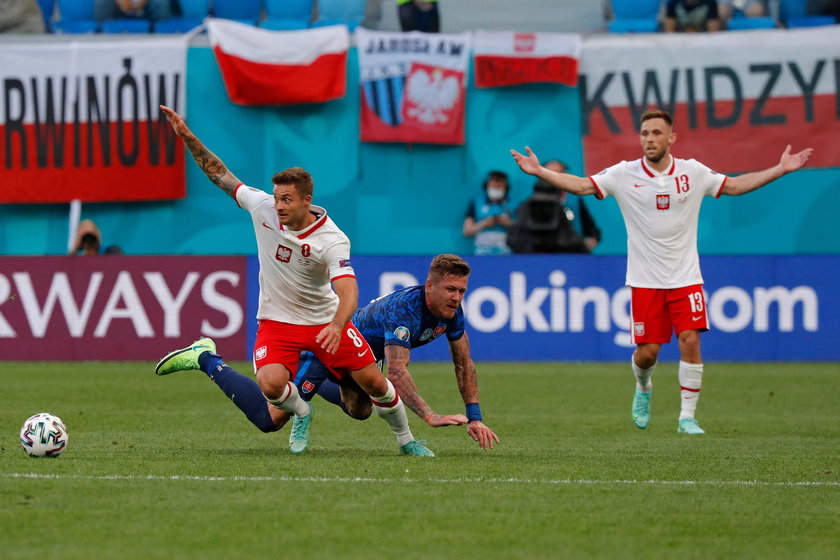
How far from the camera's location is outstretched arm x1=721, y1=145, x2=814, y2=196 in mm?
10602

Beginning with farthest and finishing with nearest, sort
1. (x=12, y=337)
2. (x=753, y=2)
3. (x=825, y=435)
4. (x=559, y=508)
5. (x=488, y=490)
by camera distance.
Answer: (x=753, y=2) < (x=12, y=337) < (x=825, y=435) < (x=488, y=490) < (x=559, y=508)

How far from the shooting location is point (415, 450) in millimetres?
8984

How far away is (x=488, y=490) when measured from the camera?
7262mm

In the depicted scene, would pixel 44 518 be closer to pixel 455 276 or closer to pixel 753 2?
pixel 455 276

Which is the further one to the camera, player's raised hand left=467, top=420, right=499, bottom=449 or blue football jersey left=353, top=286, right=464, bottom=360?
blue football jersey left=353, top=286, right=464, bottom=360

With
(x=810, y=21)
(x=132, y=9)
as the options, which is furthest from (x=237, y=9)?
(x=810, y=21)

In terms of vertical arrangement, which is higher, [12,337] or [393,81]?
[393,81]

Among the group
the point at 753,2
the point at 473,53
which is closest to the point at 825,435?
the point at 473,53

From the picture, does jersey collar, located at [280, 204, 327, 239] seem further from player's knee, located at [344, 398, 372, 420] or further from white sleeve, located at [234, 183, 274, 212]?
player's knee, located at [344, 398, 372, 420]

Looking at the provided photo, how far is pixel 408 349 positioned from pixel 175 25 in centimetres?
1435

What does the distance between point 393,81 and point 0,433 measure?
12.0 m

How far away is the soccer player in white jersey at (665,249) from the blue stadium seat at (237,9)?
12773 mm

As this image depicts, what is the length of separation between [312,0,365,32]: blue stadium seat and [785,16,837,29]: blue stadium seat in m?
6.61

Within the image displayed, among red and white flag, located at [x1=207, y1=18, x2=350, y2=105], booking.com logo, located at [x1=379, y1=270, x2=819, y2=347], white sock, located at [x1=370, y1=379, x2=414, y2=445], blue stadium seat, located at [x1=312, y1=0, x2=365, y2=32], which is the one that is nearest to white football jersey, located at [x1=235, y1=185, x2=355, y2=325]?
white sock, located at [x1=370, y1=379, x2=414, y2=445]
